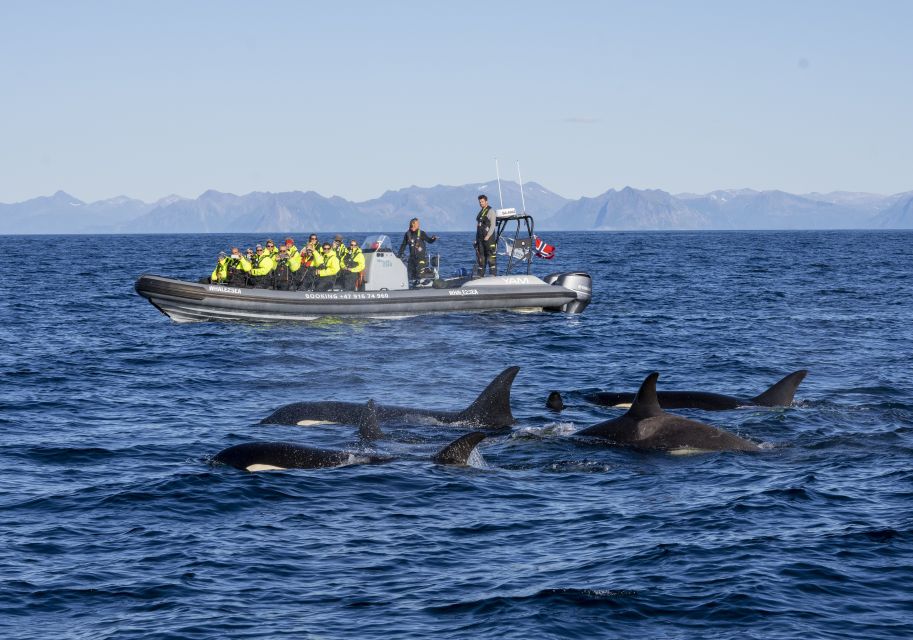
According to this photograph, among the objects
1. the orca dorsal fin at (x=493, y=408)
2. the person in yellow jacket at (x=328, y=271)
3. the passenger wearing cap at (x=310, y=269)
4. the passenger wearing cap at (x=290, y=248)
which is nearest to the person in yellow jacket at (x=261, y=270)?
the passenger wearing cap at (x=290, y=248)

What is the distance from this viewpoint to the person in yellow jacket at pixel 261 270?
3228 cm

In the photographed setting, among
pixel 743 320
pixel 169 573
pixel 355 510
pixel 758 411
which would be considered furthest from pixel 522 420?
pixel 743 320

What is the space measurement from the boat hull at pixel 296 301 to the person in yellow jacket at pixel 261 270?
151cm

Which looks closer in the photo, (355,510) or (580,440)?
(355,510)

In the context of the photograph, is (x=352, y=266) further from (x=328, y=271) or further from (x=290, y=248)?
(x=290, y=248)

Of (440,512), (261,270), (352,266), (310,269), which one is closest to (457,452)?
(440,512)

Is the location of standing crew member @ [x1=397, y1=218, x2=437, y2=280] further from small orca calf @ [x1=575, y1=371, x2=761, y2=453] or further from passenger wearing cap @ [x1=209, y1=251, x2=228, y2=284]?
small orca calf @ [x1=575, y1=371, x2=761, y2=453]

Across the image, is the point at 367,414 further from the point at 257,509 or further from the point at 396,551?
the point at 396,551

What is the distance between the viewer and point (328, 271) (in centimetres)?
3222

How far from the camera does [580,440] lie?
1569cm

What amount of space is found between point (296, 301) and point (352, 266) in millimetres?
2371

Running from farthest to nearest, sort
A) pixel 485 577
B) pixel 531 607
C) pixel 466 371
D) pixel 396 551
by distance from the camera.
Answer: pixel 466 371, pixel 396 551, pixel 485 577, pixel 531 607

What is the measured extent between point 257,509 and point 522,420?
6270 mm

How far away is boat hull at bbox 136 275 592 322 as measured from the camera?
30688 mm
